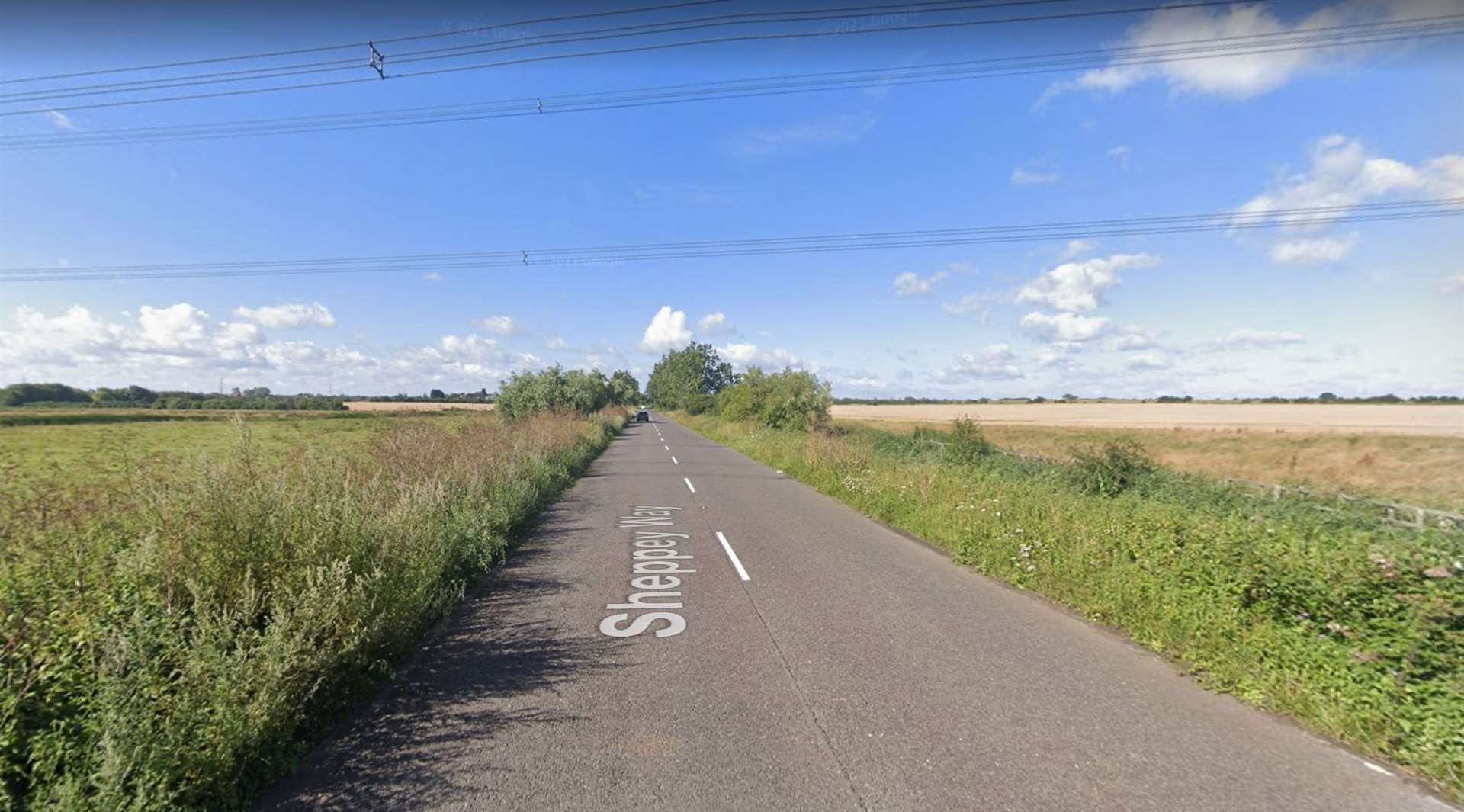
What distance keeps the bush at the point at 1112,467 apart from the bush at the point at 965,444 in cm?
318

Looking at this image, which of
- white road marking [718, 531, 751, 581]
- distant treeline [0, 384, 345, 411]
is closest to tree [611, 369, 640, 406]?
distant treeline [0, 384, 345, 411]

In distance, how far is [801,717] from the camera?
379cm

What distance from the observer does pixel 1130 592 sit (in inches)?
226

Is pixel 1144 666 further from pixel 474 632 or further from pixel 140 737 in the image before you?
pixel 140 737

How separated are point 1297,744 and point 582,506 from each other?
11.2 meters

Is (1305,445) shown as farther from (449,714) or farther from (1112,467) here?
(449,714)

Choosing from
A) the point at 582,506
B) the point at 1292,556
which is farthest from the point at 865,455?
the point at 1292,556

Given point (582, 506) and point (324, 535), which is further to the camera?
point (582, 506)

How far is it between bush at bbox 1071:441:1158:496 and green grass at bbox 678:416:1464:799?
2.78m

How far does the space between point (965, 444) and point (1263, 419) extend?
60508 mm

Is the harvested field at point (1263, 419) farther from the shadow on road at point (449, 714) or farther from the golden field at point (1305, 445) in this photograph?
the shadow on road at point (449, 714)

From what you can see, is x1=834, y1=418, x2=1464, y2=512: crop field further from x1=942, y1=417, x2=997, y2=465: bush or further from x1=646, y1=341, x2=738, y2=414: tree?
x1=646, y1=341, x2=738, y2=414: tree

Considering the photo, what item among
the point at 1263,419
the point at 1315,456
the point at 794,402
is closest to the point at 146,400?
the point at 794,402

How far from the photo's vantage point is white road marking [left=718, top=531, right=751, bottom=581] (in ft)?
24.0
